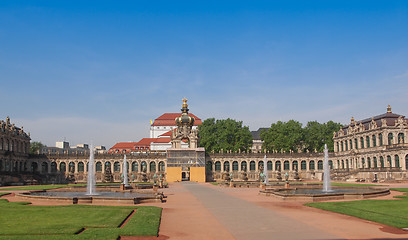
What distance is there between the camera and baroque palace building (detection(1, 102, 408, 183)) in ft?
234

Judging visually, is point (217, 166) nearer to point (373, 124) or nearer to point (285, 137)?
point (285, 137)

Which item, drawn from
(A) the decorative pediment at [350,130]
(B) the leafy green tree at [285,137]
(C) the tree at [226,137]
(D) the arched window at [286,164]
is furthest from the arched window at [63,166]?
(A) the decorative pediment at [350,130]

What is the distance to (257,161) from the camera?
92750 mm

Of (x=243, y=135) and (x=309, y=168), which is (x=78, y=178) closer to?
(x=243, y=135)

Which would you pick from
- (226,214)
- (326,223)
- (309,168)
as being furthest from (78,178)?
(326,223)

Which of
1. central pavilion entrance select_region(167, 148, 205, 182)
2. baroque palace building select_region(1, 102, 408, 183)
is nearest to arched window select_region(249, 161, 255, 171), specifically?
baroque palace building select_region(1, 102, 408, 183)

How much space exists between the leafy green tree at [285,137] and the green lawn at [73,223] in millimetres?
80609

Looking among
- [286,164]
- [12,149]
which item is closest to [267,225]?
[286,164]

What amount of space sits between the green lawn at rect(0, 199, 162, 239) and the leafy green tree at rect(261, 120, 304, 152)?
264 ft

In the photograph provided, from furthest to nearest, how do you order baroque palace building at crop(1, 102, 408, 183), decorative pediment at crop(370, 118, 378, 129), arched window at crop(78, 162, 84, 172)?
arched window at crop(78, 162, 84, 172), decorative pediment at crop(370, 118, 378, 129), baroque palace building at crop(1, 102, 408, 183)

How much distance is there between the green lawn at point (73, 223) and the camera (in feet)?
51.3

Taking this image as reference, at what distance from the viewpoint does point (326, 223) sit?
18.8 m

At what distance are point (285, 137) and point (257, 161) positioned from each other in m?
13.3

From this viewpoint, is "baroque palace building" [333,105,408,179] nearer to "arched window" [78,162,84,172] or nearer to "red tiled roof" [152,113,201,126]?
"arched window" [78,162,84,172]
